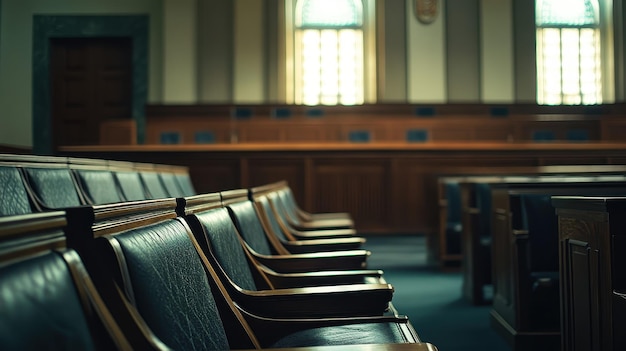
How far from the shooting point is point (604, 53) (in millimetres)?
12336

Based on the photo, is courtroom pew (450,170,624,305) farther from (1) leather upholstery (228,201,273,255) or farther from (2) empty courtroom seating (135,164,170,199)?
(1) leather upholstery (228,201,273,255)

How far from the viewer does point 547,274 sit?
286 cm

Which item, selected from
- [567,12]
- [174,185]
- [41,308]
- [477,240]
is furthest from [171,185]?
[567,12]

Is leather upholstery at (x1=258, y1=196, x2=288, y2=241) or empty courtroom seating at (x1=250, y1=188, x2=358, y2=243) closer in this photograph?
empty courtroom seating at (x1=250, y1=188, x2=358, y2=243)

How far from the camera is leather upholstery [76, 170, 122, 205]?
2.71 metres

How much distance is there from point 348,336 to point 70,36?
11422 mm

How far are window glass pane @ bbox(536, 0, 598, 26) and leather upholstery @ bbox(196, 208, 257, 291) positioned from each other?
1178 cm

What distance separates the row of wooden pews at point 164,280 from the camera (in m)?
0.67

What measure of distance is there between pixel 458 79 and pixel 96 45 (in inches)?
245

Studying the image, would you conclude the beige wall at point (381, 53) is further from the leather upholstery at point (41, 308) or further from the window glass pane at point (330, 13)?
the leather upholstery at point (41, 308)

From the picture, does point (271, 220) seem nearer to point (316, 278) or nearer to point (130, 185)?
point (316, 278)

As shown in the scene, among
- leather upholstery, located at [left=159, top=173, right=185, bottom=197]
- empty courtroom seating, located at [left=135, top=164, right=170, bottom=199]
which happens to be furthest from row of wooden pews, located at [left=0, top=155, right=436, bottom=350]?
leather upholstery, located at [left=159, top=173, right=185, bottom=197]

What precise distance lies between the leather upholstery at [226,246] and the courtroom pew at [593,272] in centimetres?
93

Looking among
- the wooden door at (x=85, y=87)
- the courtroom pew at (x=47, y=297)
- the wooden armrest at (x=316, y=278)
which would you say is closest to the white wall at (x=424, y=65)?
the wooden door at (x=85, y=87)
